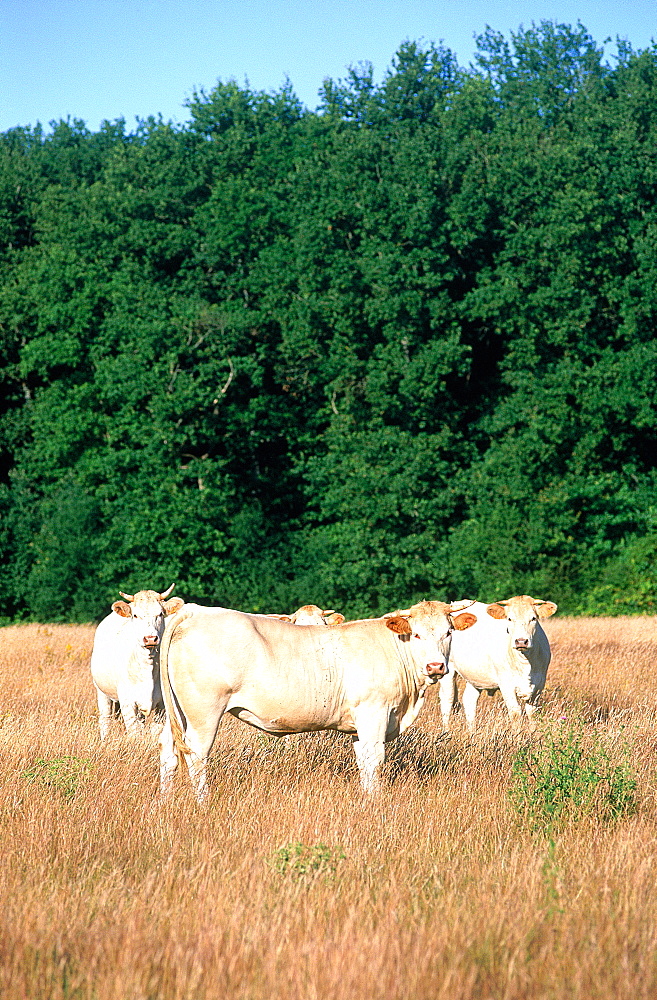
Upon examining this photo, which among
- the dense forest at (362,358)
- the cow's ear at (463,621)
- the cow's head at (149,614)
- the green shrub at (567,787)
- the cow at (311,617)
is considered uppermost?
the dense forest at (362,358)

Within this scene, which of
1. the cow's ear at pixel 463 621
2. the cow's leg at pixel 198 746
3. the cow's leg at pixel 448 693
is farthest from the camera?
the cow's leg at pixel 448 693

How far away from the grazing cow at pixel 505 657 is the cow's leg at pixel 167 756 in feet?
10.6

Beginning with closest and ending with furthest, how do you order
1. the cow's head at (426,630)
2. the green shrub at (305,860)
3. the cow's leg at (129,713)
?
1. the green shrub at (305,860)
2. the cow's head at (426,630)
3. the cow's leg at (129,713)

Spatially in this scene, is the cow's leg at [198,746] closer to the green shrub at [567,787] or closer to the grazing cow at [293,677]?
the grazing cow at [293,677]

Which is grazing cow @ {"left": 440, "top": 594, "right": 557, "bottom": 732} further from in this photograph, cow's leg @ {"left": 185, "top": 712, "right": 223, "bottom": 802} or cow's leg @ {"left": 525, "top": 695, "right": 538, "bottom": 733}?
cow's leg @ {"left": 185, "top": 712, "right": 223, "bottom": 802}

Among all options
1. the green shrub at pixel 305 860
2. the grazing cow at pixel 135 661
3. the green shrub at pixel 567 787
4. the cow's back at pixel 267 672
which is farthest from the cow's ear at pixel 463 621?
the green shrub at pixel 305 860

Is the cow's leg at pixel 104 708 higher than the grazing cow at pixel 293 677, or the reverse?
the grazing cow at pixel 293 677

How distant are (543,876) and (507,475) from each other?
25625mm

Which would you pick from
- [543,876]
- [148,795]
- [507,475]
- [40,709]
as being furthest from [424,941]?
[507,475]

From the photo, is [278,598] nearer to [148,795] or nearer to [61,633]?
[61,633]

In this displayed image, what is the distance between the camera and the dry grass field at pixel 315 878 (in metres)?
4.46

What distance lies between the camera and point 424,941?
15.6 ft

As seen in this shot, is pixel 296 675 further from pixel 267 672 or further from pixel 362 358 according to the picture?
pixel 362 358

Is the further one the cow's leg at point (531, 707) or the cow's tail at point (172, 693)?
the cow's leg at point (531, 707)
